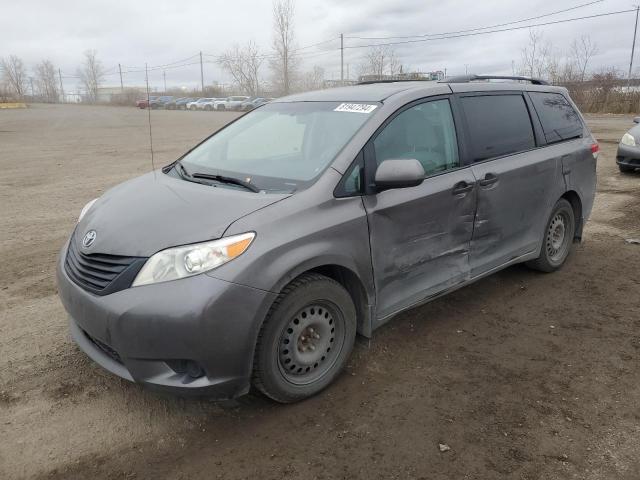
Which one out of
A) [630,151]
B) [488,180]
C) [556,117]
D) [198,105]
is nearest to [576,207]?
[556,117]

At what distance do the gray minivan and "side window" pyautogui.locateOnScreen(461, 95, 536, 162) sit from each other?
0.05 feet

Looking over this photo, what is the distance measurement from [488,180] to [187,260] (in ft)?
7.83

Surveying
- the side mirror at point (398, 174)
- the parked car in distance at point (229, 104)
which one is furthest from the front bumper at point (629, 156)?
the parked car in distance at point (229, 104)

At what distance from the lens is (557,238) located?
5.01 m

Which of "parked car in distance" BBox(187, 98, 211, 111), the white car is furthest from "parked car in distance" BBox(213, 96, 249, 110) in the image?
"parked car in distance" BBox(187, 98, 211, 111)

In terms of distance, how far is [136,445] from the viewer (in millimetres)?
2656

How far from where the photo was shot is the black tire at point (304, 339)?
8.91ft

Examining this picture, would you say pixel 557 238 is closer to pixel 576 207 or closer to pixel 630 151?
pixel 576 207

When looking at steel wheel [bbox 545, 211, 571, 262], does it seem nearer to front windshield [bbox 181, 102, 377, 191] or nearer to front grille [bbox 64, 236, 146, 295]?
front windshield [bbox 181, 102, 377, 191]

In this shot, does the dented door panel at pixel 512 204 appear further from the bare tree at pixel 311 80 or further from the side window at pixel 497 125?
the bare tree at pixel 311 80

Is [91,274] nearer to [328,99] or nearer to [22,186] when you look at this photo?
[328,99]

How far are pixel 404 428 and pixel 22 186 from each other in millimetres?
9410

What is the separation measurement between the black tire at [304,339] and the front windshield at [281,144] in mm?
648

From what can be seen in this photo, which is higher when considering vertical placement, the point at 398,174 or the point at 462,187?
the point at 398,174
